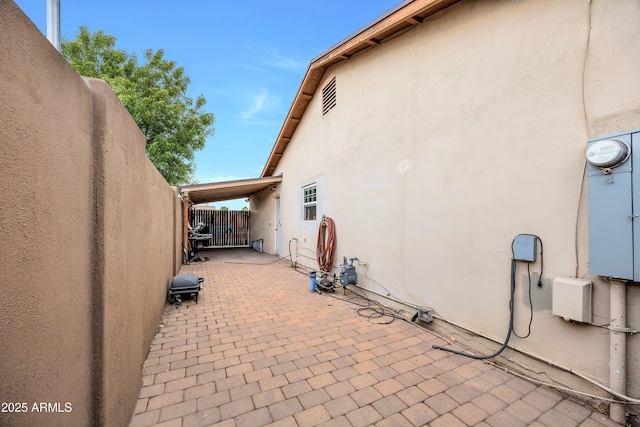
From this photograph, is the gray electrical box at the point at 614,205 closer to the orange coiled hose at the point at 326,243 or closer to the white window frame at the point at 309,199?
the orange coiled hose at the point at 326,243

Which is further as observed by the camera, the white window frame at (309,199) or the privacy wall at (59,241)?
the white window frame at (309,199)

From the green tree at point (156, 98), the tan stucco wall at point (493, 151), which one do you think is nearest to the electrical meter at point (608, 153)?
the tan stucco wall at point (493, 151)

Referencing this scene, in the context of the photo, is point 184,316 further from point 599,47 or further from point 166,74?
point 166,74

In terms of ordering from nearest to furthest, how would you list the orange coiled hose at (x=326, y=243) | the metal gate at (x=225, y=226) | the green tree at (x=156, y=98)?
the orange coiled hose at (x=326, y=243) < the green tree at (x=156, y=98) < the metal gate at (x=225, y=226)

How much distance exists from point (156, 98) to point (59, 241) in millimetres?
14390

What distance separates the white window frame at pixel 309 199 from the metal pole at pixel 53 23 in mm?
5480

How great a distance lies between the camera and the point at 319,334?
125 inches

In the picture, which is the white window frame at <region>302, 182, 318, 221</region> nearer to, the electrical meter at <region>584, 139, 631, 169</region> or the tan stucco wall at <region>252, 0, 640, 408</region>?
the tan stucco wall at <region>252, 0, 640, 408</region>

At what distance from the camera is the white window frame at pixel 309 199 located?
6.81 metres

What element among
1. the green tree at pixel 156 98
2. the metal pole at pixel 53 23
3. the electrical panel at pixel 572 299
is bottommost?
the electrical panel at pixel 572 299

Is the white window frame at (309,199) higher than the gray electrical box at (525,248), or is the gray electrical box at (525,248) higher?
the white window frame at (309,199)

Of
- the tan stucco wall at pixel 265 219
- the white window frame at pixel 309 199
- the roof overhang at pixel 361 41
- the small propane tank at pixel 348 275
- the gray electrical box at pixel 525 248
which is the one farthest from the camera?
the tan stucco wall at pixel 265 219

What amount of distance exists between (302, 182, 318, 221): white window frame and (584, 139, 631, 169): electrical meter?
5213 mm

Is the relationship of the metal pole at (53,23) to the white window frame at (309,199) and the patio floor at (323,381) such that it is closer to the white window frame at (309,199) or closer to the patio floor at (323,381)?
the patio floor at (323,381)
